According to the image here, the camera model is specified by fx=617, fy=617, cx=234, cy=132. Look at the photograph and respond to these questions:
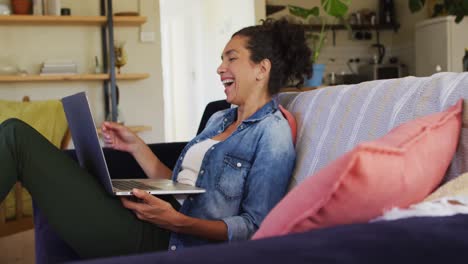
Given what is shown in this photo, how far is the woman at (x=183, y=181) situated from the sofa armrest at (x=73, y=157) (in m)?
0.09

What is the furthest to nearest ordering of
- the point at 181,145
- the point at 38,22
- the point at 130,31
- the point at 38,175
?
1. the point at 130,31
2. the point at 38,22
3. the point at 181,145
4. the point at 38,175

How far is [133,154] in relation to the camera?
186 cm

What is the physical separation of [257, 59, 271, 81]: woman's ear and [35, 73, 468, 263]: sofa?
0.35 ft

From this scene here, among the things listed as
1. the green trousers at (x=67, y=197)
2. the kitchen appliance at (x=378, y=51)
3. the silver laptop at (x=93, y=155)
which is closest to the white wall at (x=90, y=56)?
the kitchen appliance at (x=378, y=51)

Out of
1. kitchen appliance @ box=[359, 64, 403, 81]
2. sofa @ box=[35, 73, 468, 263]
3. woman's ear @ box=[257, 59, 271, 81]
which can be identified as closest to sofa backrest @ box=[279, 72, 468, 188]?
sofa @ box=[35, 73, 468, 263]

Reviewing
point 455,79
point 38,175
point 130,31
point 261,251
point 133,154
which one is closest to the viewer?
point 261,251

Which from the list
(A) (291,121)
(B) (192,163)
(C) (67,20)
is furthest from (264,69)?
(C) (67,20)

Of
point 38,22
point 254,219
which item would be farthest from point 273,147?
point 38,22

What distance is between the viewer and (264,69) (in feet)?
5.61

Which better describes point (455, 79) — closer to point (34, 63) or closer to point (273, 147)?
point (273, 147)

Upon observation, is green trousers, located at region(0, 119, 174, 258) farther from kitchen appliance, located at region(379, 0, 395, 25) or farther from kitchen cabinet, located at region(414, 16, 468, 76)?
kitchen appliance, located at region(379, 0, 395, 25)

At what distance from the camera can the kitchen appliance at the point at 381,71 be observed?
612 cm

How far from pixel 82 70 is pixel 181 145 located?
288 centimetres

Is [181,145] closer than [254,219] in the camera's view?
No
